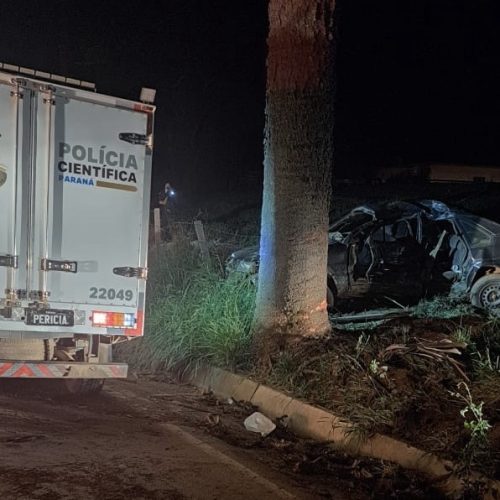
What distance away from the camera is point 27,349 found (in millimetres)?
7059

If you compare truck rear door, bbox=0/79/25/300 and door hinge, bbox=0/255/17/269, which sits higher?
truck rear door, bbox=0/79/25/300

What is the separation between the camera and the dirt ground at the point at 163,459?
Result: 4.80 meters

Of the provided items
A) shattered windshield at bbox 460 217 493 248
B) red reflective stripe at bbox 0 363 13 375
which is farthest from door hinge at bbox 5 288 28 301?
shattered windshield at bbox 460 217 493 248

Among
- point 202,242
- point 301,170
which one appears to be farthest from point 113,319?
point 202,242

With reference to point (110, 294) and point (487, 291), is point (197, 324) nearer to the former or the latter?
point (110, 294)

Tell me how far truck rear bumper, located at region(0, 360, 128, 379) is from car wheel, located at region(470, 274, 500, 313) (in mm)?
6047

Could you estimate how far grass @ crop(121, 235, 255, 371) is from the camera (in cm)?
866

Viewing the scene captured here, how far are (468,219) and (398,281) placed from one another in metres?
1.49

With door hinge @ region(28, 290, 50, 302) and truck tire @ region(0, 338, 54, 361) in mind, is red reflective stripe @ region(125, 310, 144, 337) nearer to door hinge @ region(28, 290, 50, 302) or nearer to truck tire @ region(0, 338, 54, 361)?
truck tire @ region(0, 338, 54, 361)

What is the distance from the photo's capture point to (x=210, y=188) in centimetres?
4403

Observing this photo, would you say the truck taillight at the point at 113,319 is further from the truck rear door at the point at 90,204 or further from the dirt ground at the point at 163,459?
the dirt ground at the point at 163,459

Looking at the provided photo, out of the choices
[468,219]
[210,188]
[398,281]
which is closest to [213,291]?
[398,281]

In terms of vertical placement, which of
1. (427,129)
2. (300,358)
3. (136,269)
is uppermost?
(427,129)

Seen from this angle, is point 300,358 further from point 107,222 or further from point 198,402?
point 107,222
